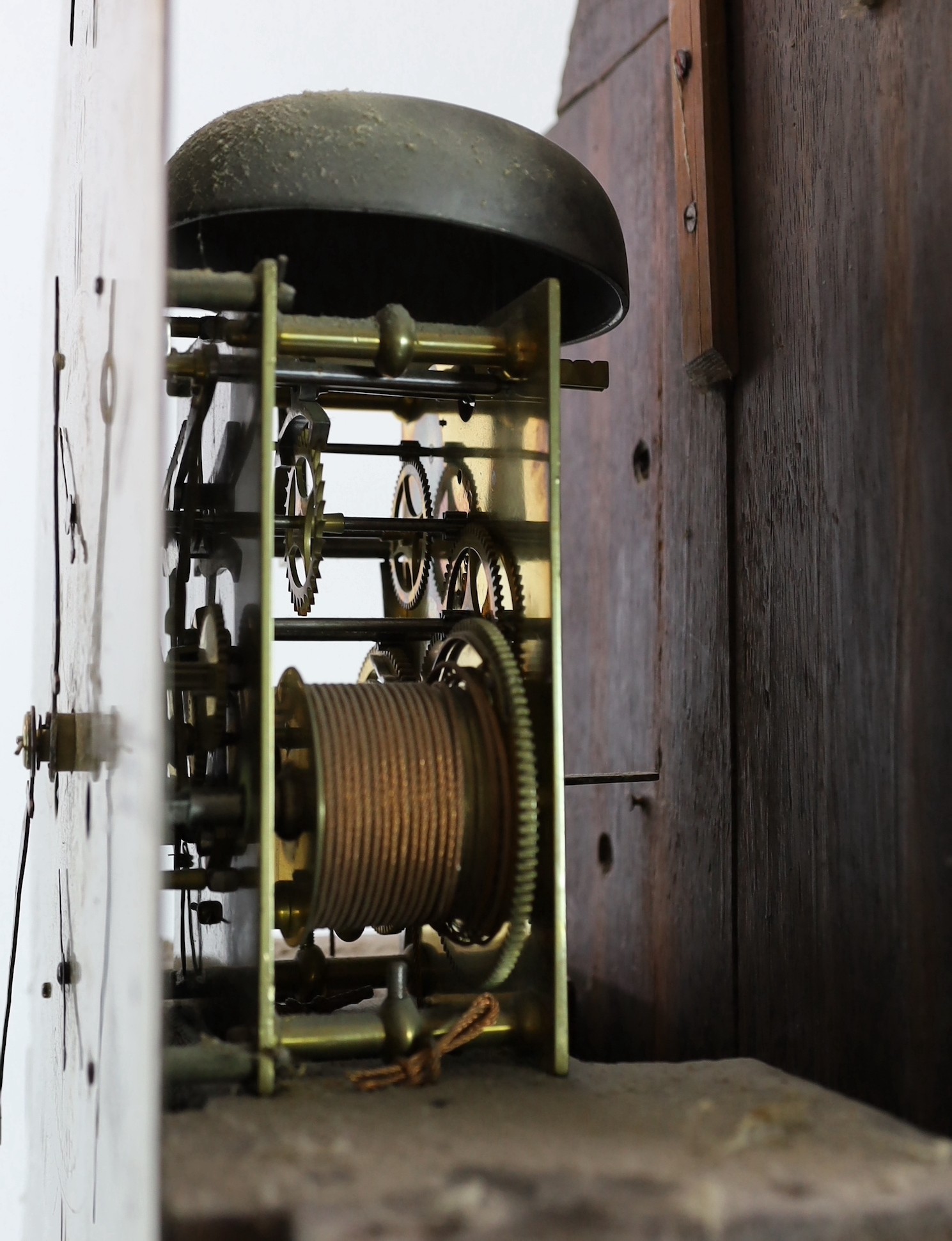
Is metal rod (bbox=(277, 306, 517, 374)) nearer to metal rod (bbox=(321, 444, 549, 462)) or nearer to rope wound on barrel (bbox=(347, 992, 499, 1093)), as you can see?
metal rod (bbox=(321, 444, 549, 462))

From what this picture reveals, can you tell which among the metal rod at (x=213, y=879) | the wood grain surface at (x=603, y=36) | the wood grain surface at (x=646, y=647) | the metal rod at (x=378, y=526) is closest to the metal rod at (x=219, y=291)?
the metal rod at (x=378, y=526)

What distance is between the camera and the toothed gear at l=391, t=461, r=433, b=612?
4.94 feet

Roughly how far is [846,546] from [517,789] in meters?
0.43

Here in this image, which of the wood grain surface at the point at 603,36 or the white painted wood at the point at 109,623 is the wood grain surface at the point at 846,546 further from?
the white painted wood at the point at 109,623

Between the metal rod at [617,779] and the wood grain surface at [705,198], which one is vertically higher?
the wood grain surface at [705,198]

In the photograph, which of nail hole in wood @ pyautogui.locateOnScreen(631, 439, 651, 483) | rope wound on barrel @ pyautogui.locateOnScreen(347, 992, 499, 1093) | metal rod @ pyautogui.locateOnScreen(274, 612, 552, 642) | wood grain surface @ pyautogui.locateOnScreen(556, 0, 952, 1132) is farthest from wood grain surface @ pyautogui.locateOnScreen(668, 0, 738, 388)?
rope wound on barrel @ pyautogui.locateOnScreen(347, 992, 499, 1093)

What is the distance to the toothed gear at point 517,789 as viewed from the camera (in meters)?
1.05

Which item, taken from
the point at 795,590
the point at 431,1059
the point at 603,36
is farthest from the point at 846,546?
the point at 603,36

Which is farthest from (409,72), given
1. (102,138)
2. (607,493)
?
(102,138)

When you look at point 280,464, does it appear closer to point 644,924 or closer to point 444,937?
point 444,937

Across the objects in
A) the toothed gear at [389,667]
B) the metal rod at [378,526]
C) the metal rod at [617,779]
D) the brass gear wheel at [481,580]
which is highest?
the metal rod at [378,526]

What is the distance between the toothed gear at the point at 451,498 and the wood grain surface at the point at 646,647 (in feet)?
0.98

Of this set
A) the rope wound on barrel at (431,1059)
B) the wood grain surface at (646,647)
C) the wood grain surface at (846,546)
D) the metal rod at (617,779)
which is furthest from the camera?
the wood grain surface at (646,647)

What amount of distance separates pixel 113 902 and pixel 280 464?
698mm
